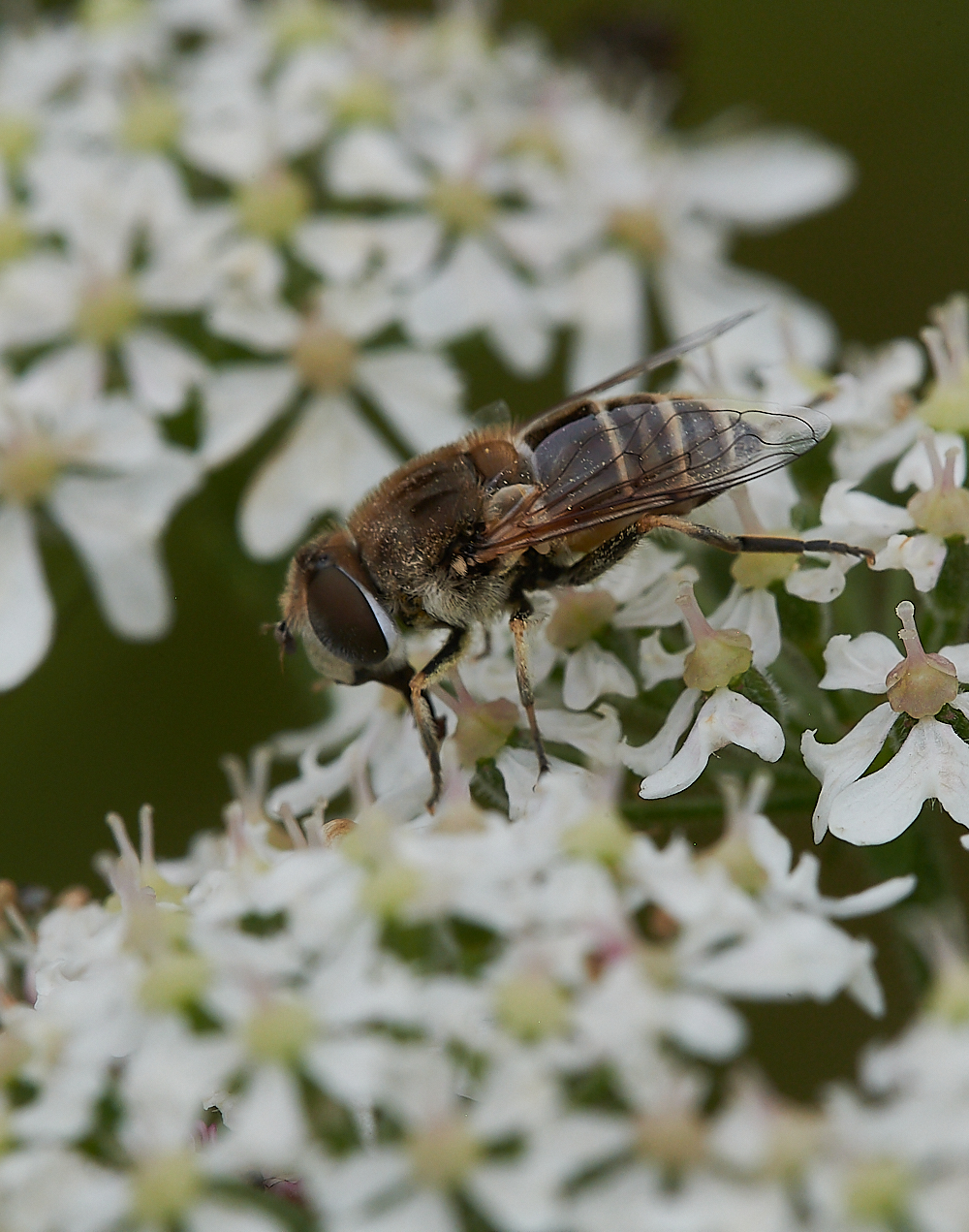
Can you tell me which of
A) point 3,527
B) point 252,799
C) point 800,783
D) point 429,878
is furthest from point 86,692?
point 429,878

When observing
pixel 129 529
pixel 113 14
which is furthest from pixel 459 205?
pixel 113 14

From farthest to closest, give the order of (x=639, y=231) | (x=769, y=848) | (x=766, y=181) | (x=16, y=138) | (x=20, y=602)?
(x=766, y=181), (x=639, y=231), (x=16, y=138), (x=20, y=602), (x=769, y=848)

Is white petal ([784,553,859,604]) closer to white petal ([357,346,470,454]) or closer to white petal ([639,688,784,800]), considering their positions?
white petal ([639,688,784,800])

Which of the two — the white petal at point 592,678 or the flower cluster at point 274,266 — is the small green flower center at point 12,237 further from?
the white petal at point 592,678

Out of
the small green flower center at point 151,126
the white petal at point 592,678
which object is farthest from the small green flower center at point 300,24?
the white petal at point 592,678

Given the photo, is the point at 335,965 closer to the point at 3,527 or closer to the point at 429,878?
the point at 429,878

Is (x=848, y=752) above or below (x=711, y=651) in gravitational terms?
below

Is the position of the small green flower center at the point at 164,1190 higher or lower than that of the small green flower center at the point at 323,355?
lower

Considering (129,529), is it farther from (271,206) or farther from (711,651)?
(711,651)
